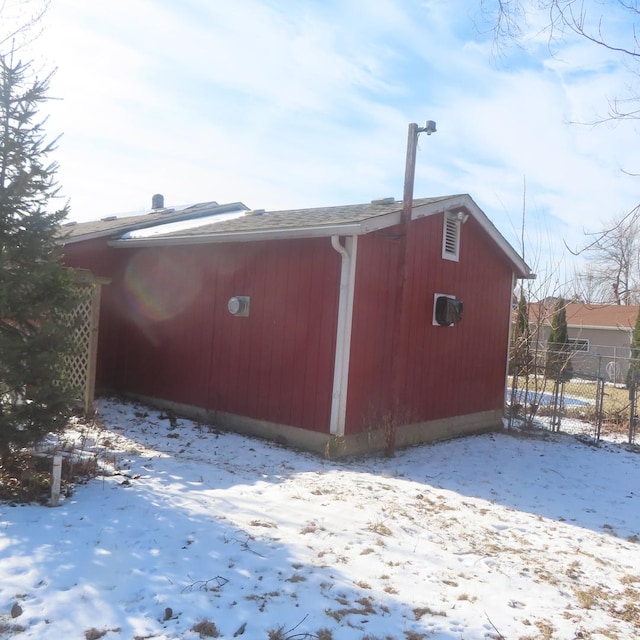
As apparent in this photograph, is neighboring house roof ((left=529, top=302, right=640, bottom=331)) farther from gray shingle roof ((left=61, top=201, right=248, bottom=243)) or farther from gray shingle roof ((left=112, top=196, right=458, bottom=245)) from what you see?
gray shingle roof ((left=112, top=196, right=458, bottom=245))

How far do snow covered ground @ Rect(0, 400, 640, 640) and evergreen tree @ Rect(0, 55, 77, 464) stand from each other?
0.73 metres

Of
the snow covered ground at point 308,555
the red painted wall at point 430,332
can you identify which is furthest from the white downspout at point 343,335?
→ the snow covered ground at point 308,555

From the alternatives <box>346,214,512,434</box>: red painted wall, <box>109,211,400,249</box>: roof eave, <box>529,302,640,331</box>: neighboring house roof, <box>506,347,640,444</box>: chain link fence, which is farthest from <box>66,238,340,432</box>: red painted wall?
<box>529,302,640,331</box>: neighboring house roof

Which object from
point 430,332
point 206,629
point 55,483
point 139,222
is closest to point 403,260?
point 430,332

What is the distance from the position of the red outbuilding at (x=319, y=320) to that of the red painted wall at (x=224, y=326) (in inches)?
0.9

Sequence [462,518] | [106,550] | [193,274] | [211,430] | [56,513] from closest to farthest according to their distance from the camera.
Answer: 1. [106,550]
2. [56,513]
3. [462,518]
4. [211,430]
5. [193,274]

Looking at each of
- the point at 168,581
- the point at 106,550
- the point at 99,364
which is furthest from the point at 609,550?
the point at 99,364

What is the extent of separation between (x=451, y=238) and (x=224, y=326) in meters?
3.81

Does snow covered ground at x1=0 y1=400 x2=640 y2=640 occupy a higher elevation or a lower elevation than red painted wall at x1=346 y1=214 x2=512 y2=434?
lower

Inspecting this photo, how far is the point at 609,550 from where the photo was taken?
16.0 feet

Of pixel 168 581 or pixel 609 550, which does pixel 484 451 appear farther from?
pixel 168 581

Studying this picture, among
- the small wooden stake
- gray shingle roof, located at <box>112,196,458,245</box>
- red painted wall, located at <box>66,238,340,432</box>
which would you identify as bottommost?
the small wooden stake

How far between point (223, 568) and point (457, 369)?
669 centimetres

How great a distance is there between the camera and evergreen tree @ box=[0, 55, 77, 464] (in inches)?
193
